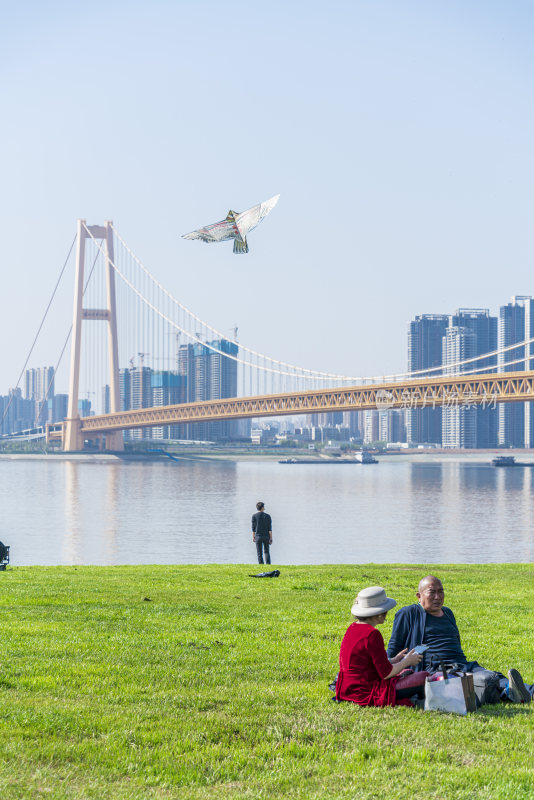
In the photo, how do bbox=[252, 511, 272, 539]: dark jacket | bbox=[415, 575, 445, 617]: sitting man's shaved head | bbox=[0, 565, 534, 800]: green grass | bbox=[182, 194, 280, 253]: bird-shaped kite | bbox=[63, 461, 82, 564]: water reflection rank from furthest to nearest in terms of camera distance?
1. bbox=[63, 461, 82, 564]: water reflection
2. bbox=[252, 511, 272, 539]: dark jacket
3. bbox=[182, 194, 280, 253]: bird-shaped kite
4. bbox=[415, 575, 445, 617]: sitting man's shaved head
5. bbox=[0, 565, 534, 800]: green grass

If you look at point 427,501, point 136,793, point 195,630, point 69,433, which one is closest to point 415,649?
point 136,793

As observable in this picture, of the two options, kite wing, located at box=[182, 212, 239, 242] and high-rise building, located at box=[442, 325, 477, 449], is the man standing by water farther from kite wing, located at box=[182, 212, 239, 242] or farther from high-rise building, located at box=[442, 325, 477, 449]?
high-rise building, located at box=[442, 325, 477, 449]

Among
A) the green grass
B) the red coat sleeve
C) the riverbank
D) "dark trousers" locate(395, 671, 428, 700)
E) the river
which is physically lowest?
the river

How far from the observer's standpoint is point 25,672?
19.9ft

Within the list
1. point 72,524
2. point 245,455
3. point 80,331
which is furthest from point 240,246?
point 245,455

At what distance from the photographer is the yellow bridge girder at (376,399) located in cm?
5609

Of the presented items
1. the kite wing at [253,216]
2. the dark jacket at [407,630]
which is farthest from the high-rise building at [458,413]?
the dark jacket at [407,630]

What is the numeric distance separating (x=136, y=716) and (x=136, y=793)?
108cm

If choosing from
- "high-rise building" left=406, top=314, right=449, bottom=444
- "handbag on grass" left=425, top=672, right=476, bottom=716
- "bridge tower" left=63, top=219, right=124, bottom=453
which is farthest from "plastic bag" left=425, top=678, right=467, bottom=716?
"high-rise building" left=406, top=314, right=449, bottom=444

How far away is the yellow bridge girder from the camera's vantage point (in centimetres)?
5609

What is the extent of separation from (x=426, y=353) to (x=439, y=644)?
165 metres

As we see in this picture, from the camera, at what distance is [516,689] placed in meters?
5.61

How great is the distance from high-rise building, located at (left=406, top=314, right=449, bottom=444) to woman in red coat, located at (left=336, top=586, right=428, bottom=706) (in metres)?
161

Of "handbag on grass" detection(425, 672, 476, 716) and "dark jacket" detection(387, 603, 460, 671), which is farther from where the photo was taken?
"dark jacket" detection(387, 603, 460, 671)
